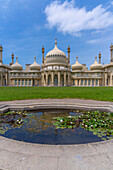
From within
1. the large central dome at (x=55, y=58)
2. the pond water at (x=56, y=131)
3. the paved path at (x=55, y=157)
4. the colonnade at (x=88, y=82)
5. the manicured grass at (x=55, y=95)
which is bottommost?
the pond water at (x=56, y=131)

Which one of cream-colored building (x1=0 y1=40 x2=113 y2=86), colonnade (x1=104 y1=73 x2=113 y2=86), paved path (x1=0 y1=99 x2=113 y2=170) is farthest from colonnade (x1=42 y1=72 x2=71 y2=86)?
paved path (x1=0 y1=99 x2=113 y2=170)

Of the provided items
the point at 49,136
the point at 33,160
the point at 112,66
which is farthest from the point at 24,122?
the point at 112,66

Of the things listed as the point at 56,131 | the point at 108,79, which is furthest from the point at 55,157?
the point at 108,79

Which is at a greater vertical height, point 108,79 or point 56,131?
point 108,79

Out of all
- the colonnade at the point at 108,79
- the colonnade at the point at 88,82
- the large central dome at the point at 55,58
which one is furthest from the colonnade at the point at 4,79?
the colonnade at the point at 108,79

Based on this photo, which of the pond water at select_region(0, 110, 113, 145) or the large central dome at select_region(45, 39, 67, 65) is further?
the large central dome at select_region(45, 39, 67, 65)

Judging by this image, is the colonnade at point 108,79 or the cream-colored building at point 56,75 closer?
the cream-colored building at point 56,75

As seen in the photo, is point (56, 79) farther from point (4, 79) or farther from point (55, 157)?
point (55, 157)

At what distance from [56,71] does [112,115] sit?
4194 centimetres

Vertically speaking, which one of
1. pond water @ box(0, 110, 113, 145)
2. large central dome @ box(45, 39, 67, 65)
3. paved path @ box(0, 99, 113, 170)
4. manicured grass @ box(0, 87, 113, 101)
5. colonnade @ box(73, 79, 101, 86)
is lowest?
pond water @ box(0, 110, 113, 145)

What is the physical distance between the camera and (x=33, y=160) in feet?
7.34

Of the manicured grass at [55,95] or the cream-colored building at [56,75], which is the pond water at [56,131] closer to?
the manicured grass at [55,95]

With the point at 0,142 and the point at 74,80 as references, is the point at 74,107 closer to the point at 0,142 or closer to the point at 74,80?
the point at 0,142

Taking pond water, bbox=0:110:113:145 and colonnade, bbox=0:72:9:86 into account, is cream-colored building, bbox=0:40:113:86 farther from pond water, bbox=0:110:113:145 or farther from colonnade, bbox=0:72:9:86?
pond water, bbox=0:110:113:145
